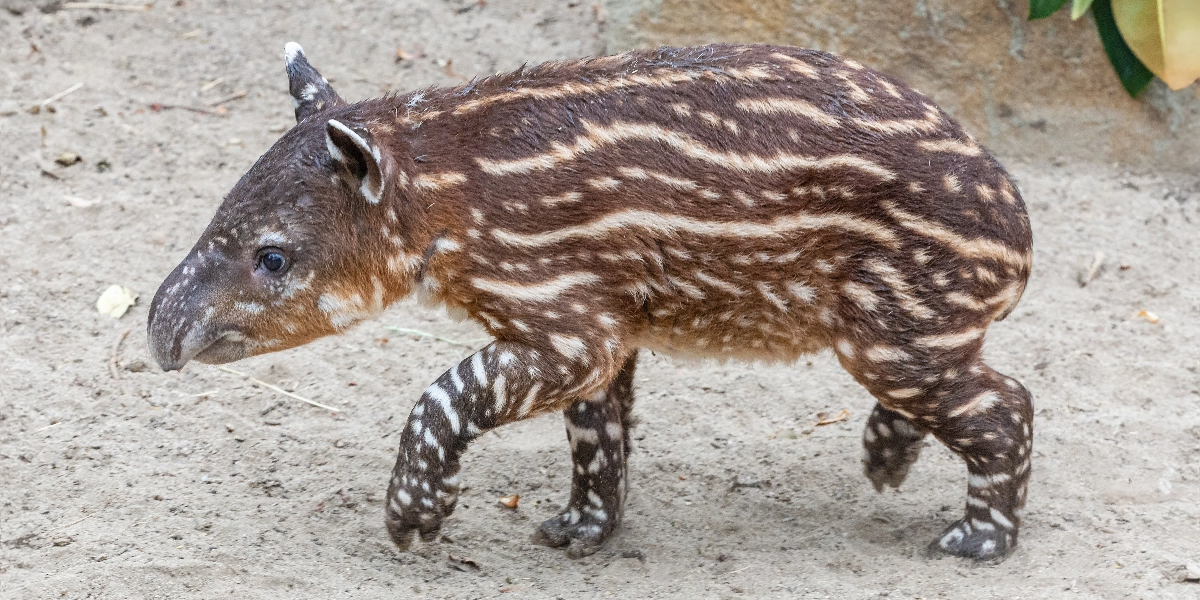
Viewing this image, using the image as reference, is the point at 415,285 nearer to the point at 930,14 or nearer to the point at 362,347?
the point at 362,347

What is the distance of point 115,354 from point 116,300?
47cm

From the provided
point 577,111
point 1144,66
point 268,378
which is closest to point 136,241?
point 268,378

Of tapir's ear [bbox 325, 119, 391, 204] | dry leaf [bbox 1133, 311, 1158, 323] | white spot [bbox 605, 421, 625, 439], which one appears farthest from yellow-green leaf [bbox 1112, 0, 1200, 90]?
tapir's ear [bbox 325, 119, 391, 204]

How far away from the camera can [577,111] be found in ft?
14.4

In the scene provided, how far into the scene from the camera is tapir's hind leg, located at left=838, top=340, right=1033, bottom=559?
450cm

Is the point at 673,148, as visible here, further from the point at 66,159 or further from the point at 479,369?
the point at 66,159

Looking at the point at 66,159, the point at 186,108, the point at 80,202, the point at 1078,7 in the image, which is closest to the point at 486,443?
the point at 80,202

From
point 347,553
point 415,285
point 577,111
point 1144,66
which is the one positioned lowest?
point 347,553

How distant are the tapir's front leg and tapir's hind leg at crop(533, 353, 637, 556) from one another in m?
0.44

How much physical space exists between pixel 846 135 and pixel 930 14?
12.0ft

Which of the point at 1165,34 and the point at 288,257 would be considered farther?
the point at 1165,34

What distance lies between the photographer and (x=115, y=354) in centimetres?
613

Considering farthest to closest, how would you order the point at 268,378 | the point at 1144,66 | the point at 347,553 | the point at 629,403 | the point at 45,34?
the point at 45,34
the point at 1144,66
the point at 268,378
the point at 629,403
the point at 347,553

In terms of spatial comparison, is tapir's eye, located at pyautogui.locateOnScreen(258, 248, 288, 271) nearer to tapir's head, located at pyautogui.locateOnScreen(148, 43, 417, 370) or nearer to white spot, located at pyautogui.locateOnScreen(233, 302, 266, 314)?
tapir's head, located at pyautogui.locateOnScreen(148, 43, 417, 370)
